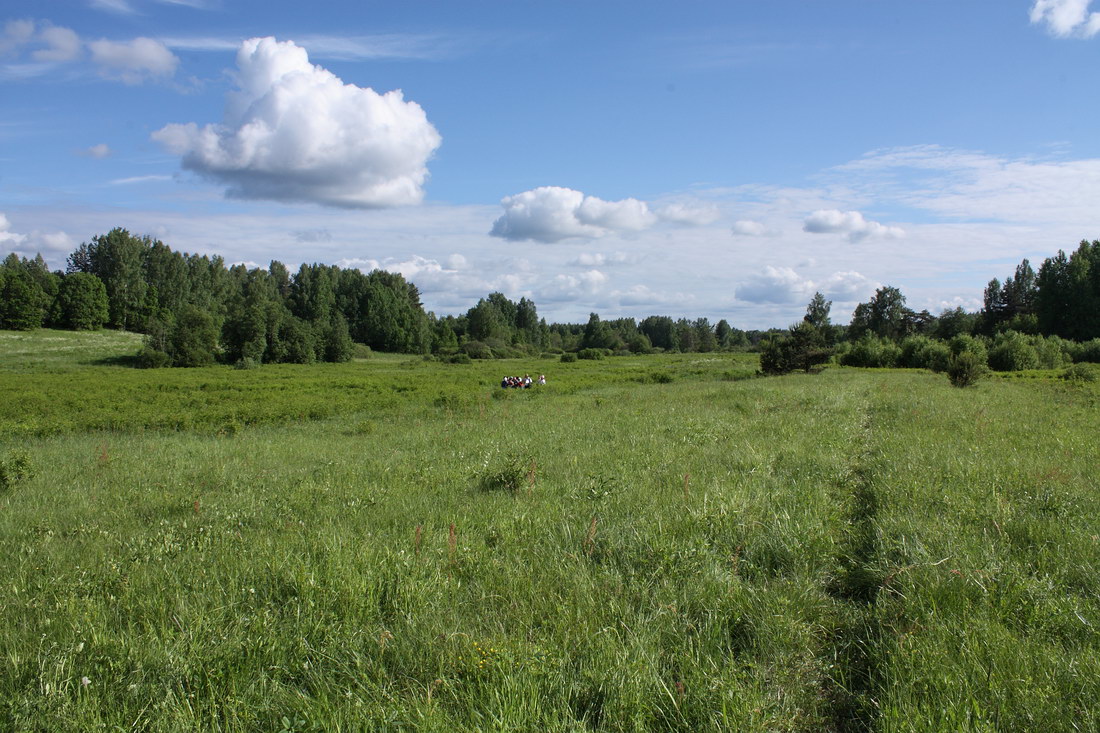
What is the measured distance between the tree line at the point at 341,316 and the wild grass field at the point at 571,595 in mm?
45101

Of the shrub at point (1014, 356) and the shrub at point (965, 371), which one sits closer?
the shrub at point (965, 371)

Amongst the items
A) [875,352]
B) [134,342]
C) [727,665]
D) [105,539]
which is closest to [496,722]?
[727,665]

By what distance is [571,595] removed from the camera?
4707mm

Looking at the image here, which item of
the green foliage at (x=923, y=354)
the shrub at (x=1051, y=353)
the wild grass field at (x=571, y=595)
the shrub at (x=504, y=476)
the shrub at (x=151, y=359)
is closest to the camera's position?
the wild grass field at (x=571, y=595)

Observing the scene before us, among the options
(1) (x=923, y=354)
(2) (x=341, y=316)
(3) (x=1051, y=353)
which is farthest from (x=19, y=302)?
(3) (x=1051, y=353)

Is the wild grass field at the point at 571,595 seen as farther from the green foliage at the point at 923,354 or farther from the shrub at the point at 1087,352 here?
the shrub at the point at 1087,352

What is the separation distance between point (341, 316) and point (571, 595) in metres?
111

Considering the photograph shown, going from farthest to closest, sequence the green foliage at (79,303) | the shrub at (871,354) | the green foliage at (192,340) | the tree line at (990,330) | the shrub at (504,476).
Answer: the green foliage at (79,303), the green foliage at (192,340), the shrub at (871,354), the tree line at (990,330), the shrub at (504,476)

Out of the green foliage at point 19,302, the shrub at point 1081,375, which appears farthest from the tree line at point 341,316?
the shrub at point 1081,375

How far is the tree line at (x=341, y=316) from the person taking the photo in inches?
2726

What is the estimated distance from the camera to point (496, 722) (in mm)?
3176

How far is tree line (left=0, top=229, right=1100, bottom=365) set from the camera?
2726 inches

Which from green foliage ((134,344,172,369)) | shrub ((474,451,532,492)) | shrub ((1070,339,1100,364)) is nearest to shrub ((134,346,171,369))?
green foliage ((134,344,172,369))

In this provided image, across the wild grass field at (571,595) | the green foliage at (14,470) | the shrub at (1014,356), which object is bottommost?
the green foliage at (14,470)
